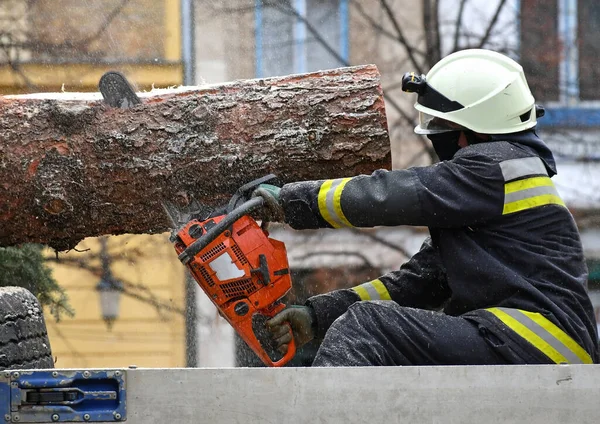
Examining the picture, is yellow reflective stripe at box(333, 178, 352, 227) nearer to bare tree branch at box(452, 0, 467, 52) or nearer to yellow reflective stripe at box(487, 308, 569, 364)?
yellow reflective stripe at box(487, 308, 569, 364)

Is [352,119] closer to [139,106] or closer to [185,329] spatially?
[139,106]

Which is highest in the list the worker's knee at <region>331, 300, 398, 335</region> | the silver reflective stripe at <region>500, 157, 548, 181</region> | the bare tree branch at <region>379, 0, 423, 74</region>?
the bare tree branch at <region>379, 0, 423, 74</region>

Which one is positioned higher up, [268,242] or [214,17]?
[214,17]

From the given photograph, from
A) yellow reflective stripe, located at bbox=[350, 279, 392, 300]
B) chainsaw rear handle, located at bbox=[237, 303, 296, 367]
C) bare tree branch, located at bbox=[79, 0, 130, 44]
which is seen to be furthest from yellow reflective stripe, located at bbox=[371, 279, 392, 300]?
bare tree branch, located at bbox=[79, 0, 130, 44]

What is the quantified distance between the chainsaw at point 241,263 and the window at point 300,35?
620cm

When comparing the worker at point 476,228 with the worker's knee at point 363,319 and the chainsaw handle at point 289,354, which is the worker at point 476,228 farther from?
the chainsaw handle at point 289,354

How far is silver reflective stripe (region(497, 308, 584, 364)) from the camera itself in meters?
3.04

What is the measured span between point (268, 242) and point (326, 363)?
2.02 feet

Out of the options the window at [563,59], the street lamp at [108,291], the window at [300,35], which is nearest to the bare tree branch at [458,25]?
the window at [563,59]

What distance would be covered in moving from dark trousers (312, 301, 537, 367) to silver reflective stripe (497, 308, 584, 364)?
9 centimetres

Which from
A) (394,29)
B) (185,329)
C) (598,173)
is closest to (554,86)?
(598,173)

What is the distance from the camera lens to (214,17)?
9648mm

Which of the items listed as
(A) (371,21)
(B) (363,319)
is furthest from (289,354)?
(A) (371,21)

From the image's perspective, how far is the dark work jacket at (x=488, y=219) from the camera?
3.11 metres
